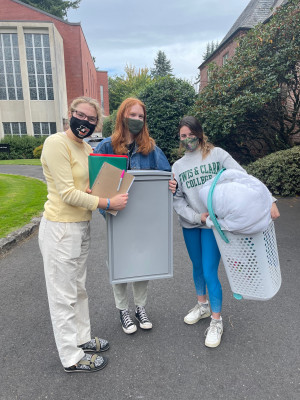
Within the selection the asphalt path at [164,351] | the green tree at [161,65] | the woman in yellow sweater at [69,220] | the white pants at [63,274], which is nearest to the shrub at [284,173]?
the asphalt path at [164,351]

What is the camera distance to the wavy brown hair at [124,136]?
242cm

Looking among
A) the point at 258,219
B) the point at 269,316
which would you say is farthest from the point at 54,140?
the point at 269,316

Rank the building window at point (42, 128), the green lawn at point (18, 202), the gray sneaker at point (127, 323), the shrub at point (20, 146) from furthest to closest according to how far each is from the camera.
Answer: the building window at point (42, 128)
the shrub at point (20, 146)
the green lawn at point (18, 202)
the gray sneaker at point (127, 323)

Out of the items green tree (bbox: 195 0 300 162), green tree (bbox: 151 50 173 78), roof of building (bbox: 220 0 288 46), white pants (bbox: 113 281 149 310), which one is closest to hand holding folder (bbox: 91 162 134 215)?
white pants (bbox: 113 281 149 310)

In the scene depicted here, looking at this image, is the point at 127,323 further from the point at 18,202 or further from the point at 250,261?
the point at 18,202

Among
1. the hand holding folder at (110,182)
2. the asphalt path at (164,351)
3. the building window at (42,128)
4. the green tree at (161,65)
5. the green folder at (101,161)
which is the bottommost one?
the asphalt path at (164,351)

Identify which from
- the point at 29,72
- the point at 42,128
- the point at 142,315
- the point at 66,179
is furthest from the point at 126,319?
the point at 29,72

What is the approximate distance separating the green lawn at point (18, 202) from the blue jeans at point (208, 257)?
3.86 meters

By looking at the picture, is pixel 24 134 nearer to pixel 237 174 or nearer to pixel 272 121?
pixel 272 121

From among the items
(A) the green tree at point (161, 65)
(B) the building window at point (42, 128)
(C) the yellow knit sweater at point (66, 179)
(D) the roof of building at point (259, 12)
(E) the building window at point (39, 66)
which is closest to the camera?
(C) the yellow knit sweater at point (66, 179)

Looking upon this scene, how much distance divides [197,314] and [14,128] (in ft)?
92.8

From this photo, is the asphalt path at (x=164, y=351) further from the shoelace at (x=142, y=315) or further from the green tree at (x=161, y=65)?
the green tree at (x=161, y=65)

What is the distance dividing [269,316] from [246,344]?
0.53 metres

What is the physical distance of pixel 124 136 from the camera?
8.16ft
